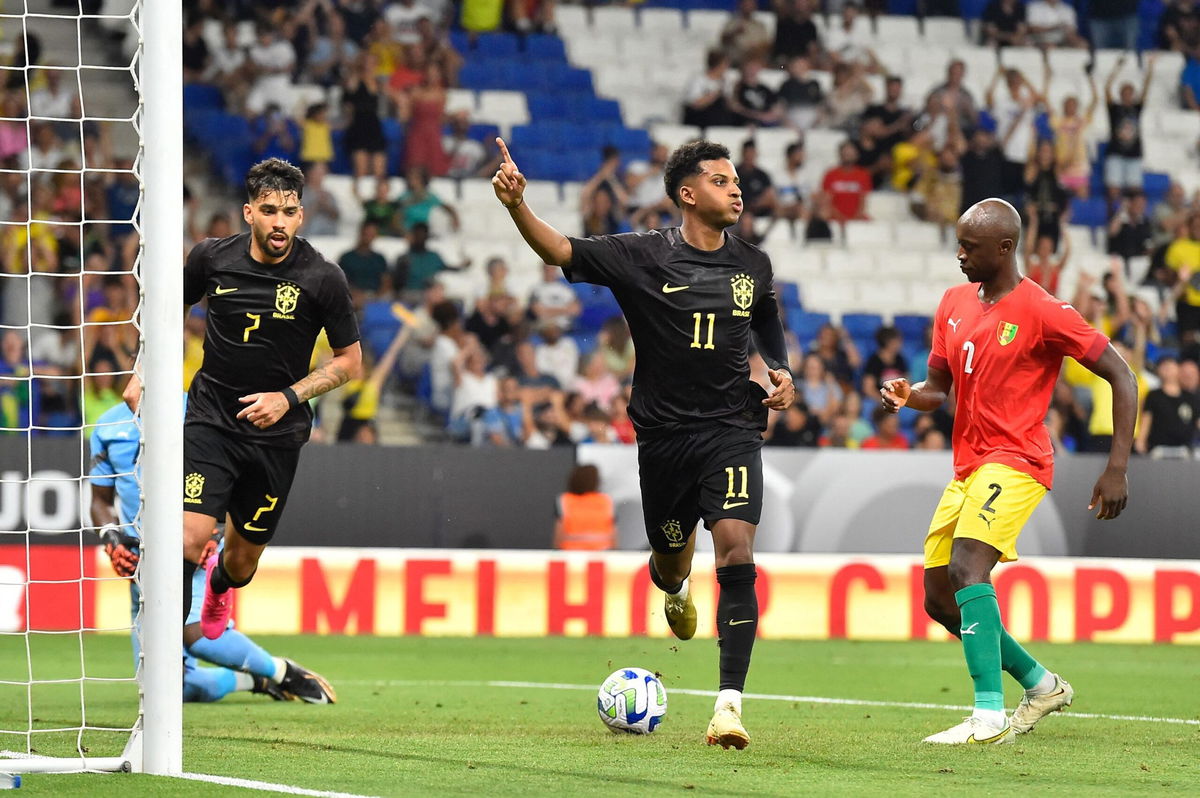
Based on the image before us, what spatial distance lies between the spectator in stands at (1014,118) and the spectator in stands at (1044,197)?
101 mm

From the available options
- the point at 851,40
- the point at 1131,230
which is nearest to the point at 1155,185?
the point at 1131,230

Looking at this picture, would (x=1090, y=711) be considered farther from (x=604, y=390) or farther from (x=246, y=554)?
(x=604, y=390)

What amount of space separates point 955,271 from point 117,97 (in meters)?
9.34

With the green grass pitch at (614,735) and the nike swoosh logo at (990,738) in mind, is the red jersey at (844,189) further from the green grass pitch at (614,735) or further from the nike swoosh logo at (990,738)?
the nike swoosh logo at (990,738)

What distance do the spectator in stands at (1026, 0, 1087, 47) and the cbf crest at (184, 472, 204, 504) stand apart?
52.1 feet

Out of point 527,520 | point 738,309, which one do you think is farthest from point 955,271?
point 738,309

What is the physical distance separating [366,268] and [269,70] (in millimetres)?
3304

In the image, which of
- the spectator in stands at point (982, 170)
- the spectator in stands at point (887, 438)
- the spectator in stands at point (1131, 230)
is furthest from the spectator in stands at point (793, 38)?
the spectator in stands at point (887, 438)

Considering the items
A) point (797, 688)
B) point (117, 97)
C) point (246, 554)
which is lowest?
point (797, 688)

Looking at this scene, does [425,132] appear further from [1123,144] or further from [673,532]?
[673,532]

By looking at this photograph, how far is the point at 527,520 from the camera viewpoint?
14188 mm

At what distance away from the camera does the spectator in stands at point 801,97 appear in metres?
20.1

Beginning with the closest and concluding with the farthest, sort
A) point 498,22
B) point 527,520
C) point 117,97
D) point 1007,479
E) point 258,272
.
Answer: point 1007,479, point 258,272, point 527,520, point 117,97, point 498,22

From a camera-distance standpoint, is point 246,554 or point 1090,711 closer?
point 246,554
